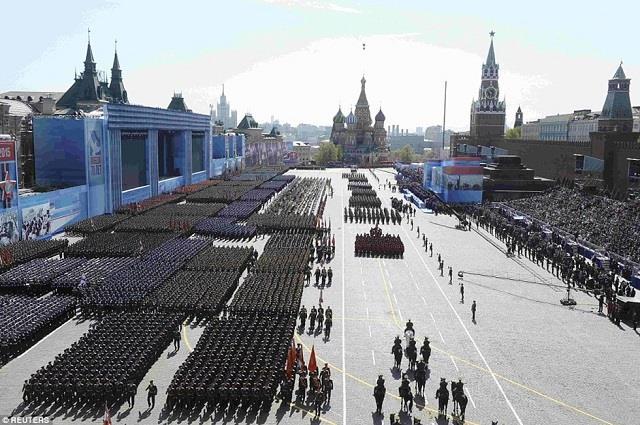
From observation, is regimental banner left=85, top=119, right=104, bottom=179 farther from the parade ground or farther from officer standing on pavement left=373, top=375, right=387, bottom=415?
officer standing on pavement left=373, top=375, right=387, bottom=415

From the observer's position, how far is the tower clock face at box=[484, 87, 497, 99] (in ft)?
284

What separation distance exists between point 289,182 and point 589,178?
3896 cm

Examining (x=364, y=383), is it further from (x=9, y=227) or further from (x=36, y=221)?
(x=36, y=221)

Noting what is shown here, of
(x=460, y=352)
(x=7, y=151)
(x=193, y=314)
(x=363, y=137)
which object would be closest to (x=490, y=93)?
(x=363, y=137)

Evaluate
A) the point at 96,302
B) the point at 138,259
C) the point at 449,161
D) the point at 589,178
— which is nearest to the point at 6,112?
the point at 138,259

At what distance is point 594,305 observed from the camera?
82.0 feet

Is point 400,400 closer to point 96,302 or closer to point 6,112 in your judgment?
point 96,302

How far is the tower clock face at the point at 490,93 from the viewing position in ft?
284

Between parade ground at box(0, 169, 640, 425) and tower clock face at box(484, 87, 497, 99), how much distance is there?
197ft

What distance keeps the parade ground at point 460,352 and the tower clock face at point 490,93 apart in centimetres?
6008

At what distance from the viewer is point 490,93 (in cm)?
8700

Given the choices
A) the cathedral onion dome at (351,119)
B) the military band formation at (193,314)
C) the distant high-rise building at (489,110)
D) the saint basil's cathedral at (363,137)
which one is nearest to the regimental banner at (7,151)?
the military band formation at (193,314)

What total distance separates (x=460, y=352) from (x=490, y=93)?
7418 centimetres

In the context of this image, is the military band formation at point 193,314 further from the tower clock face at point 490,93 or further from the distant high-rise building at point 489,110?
the tower clock face at point 490,93
